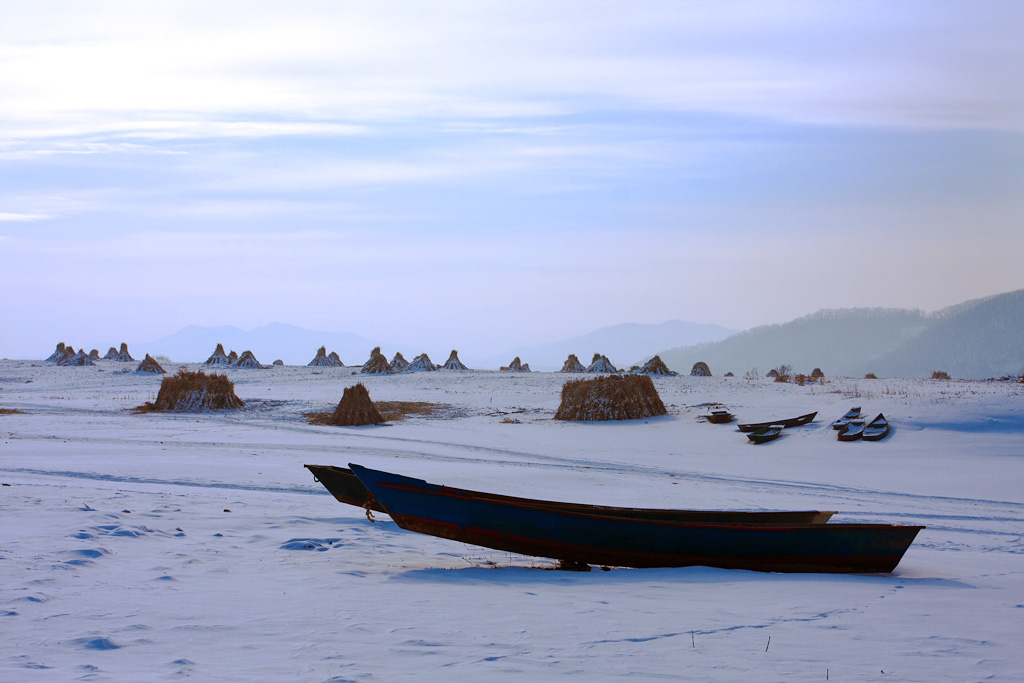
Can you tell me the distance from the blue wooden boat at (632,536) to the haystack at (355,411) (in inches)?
461

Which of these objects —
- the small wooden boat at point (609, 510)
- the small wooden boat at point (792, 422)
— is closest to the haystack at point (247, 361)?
the small wooden boat at point (792, 422)

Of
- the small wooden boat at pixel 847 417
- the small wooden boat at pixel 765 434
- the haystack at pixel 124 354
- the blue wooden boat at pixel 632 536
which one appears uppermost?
the haystack at pixel 124 354

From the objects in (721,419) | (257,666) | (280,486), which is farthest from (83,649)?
(721,419)

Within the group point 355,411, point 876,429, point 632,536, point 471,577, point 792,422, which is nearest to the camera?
point 471,577

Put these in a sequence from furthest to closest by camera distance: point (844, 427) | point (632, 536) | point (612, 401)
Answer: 1. point (612, 401)
2. point (844, 427)
3. point (632, 536)

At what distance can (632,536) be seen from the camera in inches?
253

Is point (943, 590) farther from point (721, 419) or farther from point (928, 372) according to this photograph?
point (928, 372)

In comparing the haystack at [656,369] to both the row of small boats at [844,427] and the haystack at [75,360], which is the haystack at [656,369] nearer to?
the row of small boats at [844,427]

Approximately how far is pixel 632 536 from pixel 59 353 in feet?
136

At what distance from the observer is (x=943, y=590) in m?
5.71

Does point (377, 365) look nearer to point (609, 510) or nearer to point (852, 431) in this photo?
point (852, 431)

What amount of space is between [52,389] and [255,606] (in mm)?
27325

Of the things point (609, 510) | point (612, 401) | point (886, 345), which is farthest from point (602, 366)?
point (886, 345)

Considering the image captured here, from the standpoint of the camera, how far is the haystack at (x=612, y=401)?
755 inches
